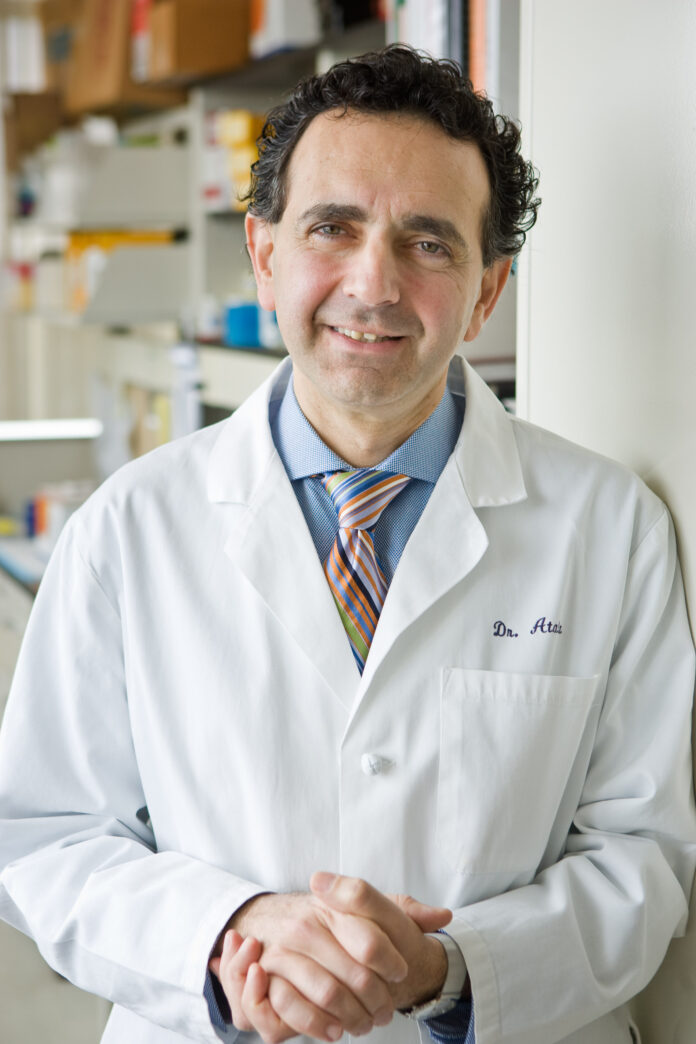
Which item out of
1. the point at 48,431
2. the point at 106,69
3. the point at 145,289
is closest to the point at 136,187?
the point at 145,289

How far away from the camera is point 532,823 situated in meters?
1.13

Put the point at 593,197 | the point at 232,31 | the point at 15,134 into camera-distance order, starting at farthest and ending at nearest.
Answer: the point at 15,134, the point at 232,31, the point at 593,197

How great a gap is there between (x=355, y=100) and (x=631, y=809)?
2.53ft

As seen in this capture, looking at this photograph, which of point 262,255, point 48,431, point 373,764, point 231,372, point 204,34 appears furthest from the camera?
point 48,431

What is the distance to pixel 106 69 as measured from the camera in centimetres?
370

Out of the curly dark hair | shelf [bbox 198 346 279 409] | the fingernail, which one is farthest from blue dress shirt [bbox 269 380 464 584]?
shelf [bbox 198 346 279 409]

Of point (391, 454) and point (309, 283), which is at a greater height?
point (309, 283)

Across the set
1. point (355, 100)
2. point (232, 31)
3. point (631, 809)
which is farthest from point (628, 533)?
point (232, 31)

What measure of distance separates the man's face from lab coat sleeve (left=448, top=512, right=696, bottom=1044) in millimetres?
318

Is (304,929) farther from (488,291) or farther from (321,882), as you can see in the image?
(488,291)

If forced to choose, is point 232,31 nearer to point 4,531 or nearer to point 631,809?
point 4,531

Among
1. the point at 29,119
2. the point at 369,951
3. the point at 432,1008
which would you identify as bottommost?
the point at 432,1008

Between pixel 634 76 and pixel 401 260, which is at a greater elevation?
pixel 634 76

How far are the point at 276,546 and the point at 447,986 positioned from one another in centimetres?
46
